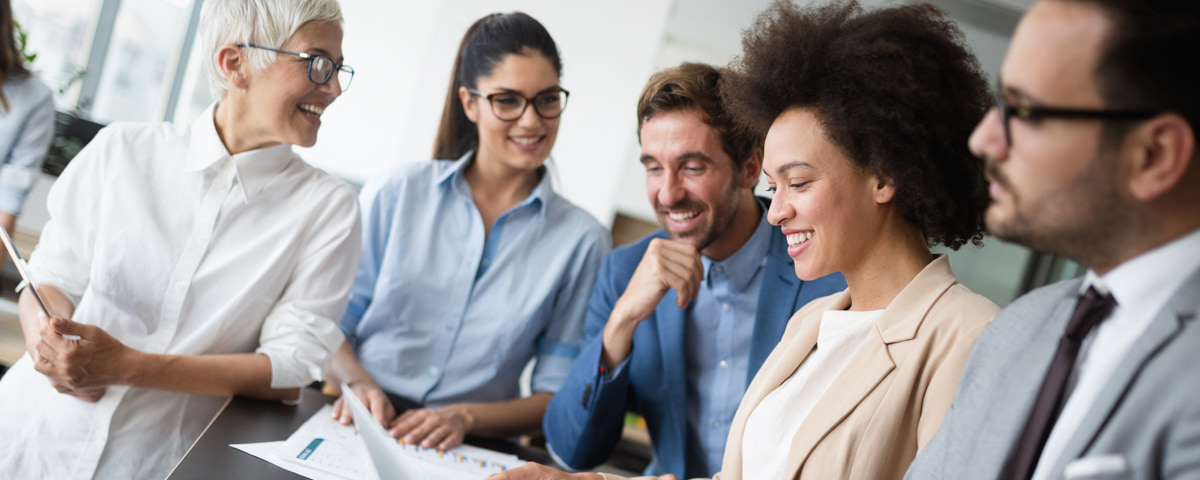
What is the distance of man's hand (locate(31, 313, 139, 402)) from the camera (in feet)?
4.57

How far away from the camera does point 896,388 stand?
1.08 metres

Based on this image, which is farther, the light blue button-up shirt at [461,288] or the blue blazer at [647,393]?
the light blue button-up shirt at [461,288]

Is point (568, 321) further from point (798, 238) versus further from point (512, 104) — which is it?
point (798, 238)

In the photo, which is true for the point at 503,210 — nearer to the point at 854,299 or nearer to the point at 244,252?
the point at 244,252

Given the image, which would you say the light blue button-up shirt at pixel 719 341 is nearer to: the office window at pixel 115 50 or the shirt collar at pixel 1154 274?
the shirt collar at pixel 1154 274

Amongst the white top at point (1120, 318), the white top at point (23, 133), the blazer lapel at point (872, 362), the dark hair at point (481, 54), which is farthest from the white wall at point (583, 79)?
the white top at point (1120, 318)

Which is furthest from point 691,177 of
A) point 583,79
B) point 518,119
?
point 583,79

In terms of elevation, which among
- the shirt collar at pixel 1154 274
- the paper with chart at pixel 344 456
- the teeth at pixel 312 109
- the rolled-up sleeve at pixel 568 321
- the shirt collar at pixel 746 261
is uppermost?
the shirt collar at pixel 1154 274

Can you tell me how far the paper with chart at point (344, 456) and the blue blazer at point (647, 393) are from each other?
0.24m

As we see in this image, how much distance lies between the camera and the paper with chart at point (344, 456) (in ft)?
4.51

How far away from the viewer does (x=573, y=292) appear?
2246 mm

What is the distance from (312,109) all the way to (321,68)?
0.32 feet

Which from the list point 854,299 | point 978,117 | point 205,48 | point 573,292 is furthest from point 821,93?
point 205,48

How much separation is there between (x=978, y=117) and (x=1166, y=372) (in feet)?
1.99
